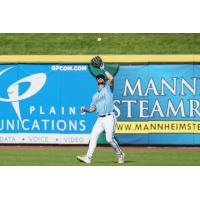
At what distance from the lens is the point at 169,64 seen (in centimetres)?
1872

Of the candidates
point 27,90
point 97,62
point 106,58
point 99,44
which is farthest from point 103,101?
point 99,44

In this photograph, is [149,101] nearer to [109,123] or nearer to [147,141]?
[147,141]

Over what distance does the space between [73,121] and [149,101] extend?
1788 millimetres

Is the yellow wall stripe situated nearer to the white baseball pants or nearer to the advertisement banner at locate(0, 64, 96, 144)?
the advertisement banner at locate(0, 64, 96, 144)

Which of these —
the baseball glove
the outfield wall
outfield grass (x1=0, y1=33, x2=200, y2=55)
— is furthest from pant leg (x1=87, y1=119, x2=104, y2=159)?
outfield grass (x1=0, y1=33, x2=200, y2=55)

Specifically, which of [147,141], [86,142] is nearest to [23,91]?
[86,142]

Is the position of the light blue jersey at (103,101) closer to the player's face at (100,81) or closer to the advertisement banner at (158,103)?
the player's face at (100,81)

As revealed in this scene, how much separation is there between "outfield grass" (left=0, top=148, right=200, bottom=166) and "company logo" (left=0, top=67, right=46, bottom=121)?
1.19 m

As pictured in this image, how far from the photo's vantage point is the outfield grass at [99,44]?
22.6 m

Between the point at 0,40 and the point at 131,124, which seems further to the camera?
the point at 0,40

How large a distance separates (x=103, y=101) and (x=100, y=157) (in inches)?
49.5

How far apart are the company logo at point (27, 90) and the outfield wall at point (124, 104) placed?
0.26 ft

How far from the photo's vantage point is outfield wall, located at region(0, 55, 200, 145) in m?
18.7

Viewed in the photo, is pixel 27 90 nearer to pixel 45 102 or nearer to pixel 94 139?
pixel 45 102
